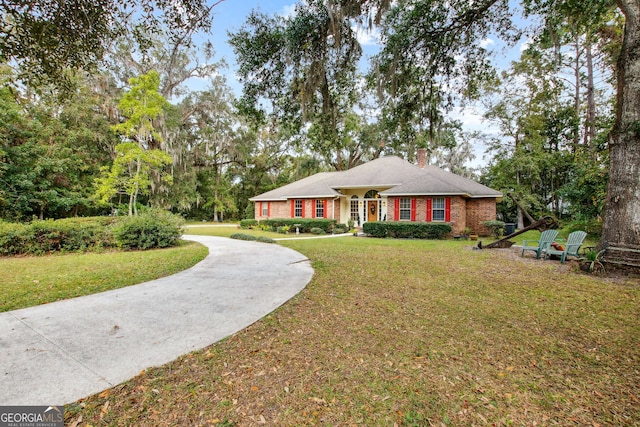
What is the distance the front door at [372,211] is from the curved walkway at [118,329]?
509 inches

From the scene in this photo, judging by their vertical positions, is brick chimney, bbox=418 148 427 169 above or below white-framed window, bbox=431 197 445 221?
above

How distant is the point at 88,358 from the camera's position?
2.66 meters

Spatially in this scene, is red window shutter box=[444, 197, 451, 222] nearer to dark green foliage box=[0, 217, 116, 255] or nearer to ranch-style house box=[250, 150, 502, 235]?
ranch-style house box=[250, 150, 502, 235]

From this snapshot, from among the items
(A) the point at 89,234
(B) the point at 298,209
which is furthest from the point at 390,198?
(A) the point at 89,234

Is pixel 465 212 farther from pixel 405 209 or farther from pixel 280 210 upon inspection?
pixel 280 210

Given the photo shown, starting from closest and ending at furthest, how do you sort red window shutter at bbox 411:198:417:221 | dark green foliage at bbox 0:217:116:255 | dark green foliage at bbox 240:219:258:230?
dark green foliage at bbox 0:217:116:255
red window shutter at bbox 411:198:417:221
dark green foliage at bbox 240:219:258:230

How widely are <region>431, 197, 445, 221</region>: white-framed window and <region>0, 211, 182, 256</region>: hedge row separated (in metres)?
12.5

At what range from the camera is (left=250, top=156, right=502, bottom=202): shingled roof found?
15.2 m

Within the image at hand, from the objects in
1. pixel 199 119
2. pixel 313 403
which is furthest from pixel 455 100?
pixel 199 119

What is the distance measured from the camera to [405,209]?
51.2 feet

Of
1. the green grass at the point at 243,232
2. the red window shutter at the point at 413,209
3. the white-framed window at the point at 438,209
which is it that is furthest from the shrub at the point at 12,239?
the white-framed window at the point at 438,209

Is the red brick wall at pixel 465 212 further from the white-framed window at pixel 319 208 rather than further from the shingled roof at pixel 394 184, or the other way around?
the white-framed window at pixel 319 208

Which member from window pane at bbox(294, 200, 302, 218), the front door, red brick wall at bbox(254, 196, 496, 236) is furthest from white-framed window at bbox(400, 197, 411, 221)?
window pane at bbox(294, 200, 302, 218)

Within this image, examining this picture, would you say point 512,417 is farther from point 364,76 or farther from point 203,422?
point 364,76
